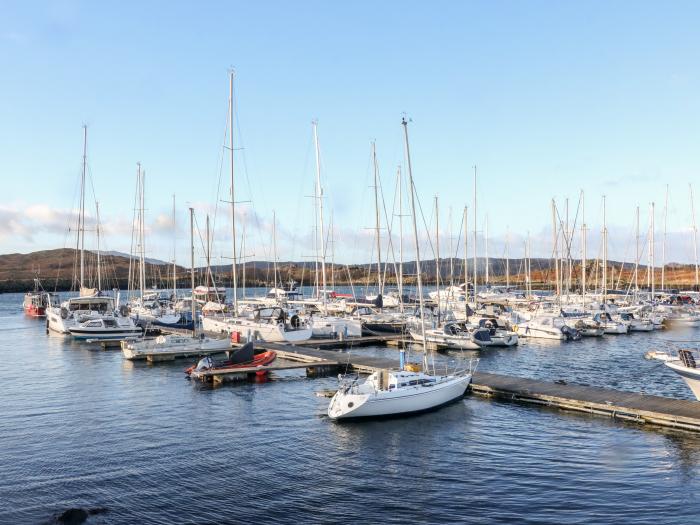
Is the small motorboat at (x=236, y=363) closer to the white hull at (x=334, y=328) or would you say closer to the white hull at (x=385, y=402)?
the white hull at (x=385, y=402)

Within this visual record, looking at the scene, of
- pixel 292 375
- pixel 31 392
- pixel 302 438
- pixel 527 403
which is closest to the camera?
pixel 302 438

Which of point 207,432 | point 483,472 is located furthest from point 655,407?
point 207,432

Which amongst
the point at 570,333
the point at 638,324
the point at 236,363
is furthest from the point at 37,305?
the point at 638,324

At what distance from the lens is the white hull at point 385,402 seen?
81.5 feet

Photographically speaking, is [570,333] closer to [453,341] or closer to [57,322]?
[453,341]

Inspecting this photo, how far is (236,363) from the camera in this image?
118 ft

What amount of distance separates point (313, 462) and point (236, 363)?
16703 millimetres

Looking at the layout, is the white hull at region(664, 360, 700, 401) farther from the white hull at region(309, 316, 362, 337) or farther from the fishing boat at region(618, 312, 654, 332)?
the fishing boat at region(618, 312, 654, 332)

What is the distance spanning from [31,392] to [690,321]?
69653 mm

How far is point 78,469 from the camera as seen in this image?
19.5 m

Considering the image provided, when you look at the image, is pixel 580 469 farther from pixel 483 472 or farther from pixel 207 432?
pixel 207 432

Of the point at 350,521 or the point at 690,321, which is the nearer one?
the point at 350,521

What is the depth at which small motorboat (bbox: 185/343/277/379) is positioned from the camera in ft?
115

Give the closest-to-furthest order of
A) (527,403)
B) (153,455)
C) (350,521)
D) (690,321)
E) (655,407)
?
(350,521)
(153,455)
(655,407)
(527,403)
(690,321)
